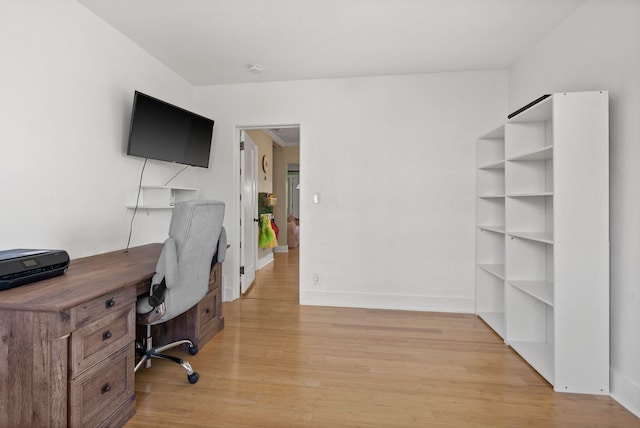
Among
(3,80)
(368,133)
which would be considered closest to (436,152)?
(368,133)

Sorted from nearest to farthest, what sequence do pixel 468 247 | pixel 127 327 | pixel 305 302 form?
pixel 127 327, pixel 468 247, pixel 305 302

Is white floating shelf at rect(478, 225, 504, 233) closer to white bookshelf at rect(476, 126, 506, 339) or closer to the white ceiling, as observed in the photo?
white bookshelf at rect(476, 126, 506, 339)

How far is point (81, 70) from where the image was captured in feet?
7.06

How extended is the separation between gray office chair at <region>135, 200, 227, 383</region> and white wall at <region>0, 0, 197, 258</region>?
2.63ft

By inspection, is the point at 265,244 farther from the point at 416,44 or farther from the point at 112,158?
the point at 416,44

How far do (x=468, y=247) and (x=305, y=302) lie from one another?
6.23 ft

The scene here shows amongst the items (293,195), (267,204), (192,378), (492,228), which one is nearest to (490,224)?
(492,228)

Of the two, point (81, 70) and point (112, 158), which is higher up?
point (81, 70)

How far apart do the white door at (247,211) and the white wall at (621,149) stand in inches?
129

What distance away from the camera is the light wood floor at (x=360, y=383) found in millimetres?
1674

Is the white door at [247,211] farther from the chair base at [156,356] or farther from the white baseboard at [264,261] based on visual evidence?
the chair base at [156,356]

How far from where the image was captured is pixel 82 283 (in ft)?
4.98

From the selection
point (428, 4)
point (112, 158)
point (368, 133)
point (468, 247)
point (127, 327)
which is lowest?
point (127, 327)

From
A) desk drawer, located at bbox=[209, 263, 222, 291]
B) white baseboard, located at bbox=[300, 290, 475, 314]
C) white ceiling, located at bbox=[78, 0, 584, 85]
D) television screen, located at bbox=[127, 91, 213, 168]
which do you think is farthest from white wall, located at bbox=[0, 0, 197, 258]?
white baseboard, located at bbox=[300, 290, 475, 314]
